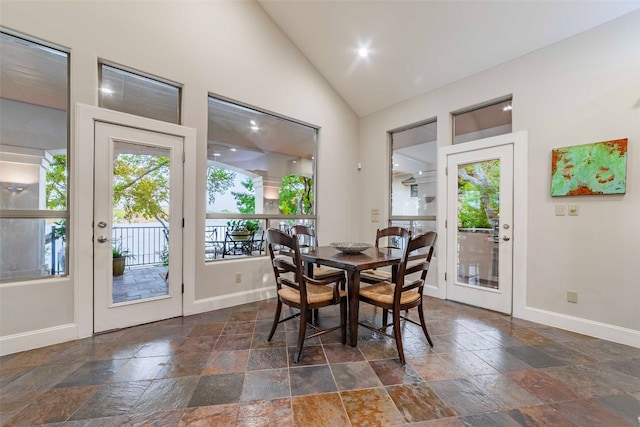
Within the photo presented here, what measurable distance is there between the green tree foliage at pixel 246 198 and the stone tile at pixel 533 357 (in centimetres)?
316

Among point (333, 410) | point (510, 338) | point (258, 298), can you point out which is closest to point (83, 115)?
point (258, 298)

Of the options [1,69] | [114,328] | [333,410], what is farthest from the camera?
[114,328]

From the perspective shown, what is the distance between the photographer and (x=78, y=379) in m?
1.80

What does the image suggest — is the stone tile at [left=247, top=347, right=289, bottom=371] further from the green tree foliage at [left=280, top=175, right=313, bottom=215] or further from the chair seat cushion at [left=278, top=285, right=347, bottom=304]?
A: the green tree foliage at [left=280, top=175, right=313, bottom=215]

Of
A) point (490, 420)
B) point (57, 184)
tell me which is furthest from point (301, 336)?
point (57, 184)

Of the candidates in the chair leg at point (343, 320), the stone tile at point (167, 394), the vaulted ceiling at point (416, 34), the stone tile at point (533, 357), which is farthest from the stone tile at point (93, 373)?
the vaulted ceiling at point (416, 34)

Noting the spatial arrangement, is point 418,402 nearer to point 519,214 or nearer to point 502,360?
point 502,360

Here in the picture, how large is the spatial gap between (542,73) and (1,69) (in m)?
5.14

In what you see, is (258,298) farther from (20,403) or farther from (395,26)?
(395,26)

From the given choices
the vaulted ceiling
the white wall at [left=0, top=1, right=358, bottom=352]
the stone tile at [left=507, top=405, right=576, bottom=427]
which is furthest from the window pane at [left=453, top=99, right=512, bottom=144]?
the stone tile at [left=507, top=405, right=576, bottom=427]

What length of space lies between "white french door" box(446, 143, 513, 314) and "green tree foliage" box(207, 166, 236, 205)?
296 cm

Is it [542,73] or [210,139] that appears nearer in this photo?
[542,73]

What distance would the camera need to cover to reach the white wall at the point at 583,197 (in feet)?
7.77

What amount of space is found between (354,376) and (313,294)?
0.68 meters
